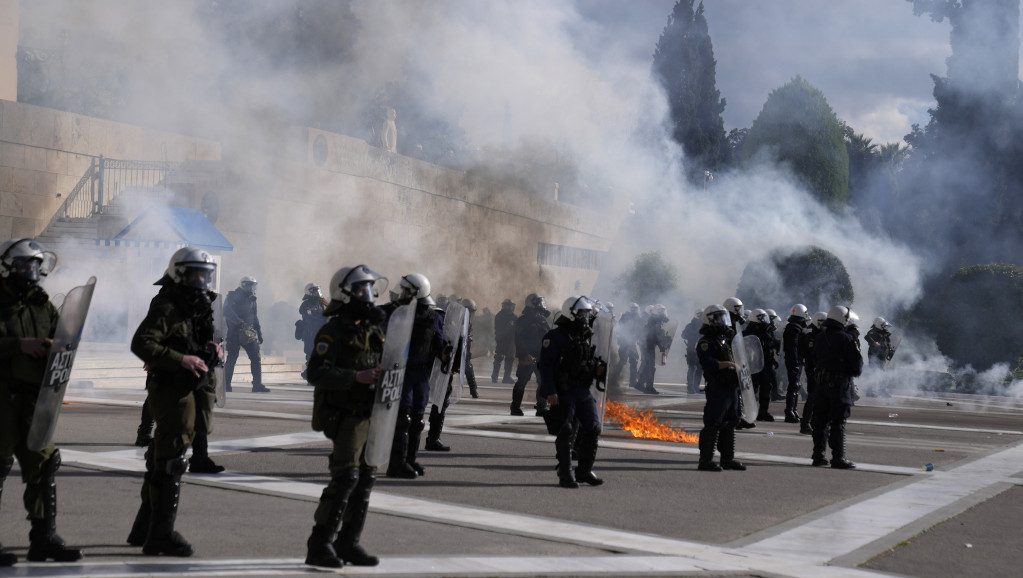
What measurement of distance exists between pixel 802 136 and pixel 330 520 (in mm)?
37939

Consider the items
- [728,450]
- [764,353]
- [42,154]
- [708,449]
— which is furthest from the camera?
[42,154]

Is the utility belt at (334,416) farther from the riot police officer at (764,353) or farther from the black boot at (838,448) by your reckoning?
the riot police officer at (764,353)

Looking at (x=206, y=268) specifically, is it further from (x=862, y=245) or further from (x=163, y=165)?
(x=862, y=245)

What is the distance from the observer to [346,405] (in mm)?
5410

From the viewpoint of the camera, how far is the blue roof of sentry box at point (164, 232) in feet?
70.1

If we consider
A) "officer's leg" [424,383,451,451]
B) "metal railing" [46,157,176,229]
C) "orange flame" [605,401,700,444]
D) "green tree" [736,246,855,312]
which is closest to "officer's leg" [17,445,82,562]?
"officer's leg" [424,383,451,451]

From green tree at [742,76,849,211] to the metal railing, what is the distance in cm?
2314

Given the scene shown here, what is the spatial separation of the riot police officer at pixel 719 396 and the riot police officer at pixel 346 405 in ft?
16.8

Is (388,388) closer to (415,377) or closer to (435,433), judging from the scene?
(415,377)

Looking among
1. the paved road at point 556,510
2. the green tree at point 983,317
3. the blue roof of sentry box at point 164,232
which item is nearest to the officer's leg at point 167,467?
the paved road at point 556,510

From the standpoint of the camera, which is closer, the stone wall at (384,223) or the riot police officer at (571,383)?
the riot police officer at (571,383)

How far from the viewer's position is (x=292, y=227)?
2875cm

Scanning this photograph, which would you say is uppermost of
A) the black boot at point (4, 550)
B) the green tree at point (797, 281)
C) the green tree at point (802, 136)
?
the green tree at point (802, 136)

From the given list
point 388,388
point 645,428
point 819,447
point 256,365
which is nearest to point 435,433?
point 645,428
